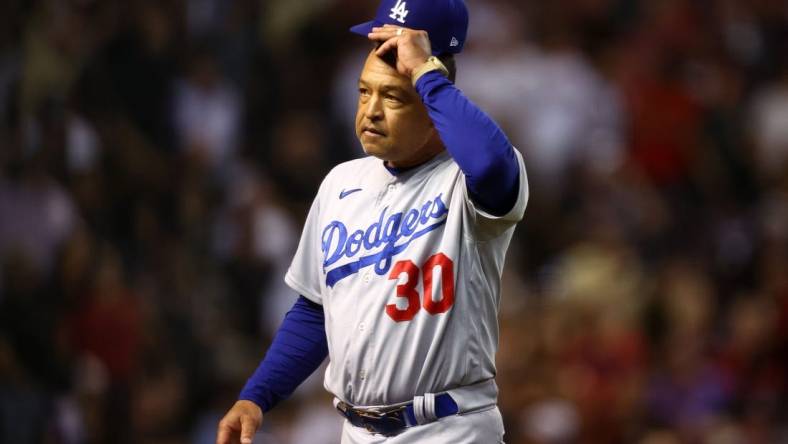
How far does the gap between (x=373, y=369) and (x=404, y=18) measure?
0.80m

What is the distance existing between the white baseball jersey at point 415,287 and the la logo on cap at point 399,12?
0.34 metres

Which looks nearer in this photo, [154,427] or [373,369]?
[373,369]

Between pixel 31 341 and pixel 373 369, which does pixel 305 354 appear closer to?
pixel 373 369

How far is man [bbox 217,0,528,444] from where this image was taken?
2.88 metres

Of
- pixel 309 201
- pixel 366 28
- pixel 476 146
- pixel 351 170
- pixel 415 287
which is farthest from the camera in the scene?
pixel 309 201

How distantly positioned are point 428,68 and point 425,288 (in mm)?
484

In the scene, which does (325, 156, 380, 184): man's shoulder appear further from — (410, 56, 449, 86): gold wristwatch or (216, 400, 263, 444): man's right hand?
(216, 400, 263, 444): man's right hand

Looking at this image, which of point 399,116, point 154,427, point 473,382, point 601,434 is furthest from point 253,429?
point 154,427

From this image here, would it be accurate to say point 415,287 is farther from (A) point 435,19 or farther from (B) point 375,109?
(A) point 435,19

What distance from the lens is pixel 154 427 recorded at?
21.7 feet

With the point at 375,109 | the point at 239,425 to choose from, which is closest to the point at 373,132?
the point at 375,109

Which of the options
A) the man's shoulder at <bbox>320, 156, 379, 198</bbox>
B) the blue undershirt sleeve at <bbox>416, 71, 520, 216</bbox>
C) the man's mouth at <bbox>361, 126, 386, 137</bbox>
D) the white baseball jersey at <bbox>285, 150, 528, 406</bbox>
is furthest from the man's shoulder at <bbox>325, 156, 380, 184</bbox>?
the blue undershirt sleeve at <bbox>416, 71, 520, 216</bbox>

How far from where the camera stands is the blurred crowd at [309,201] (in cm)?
631

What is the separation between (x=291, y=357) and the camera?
3.22 metres
